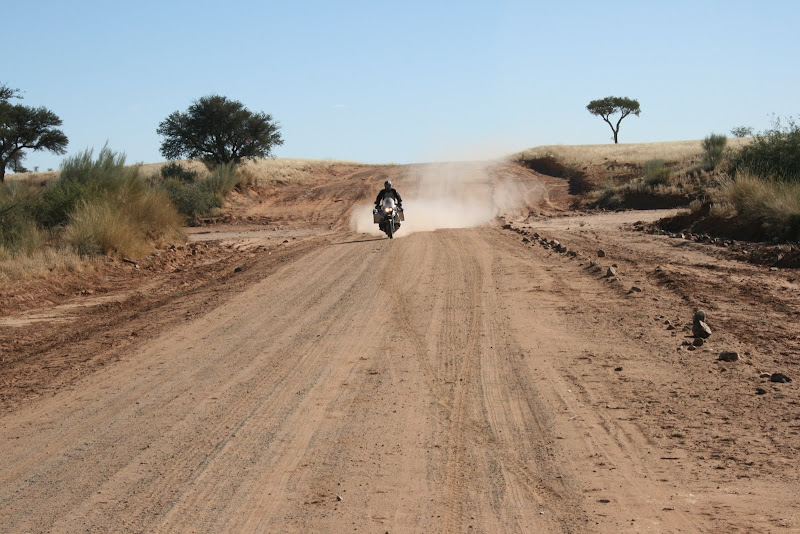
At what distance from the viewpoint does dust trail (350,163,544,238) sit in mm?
29467

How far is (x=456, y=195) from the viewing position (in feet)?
128

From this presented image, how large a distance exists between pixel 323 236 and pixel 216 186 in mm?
16134

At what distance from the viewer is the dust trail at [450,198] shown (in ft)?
96.7

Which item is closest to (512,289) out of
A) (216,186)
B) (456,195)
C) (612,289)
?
(612,289)

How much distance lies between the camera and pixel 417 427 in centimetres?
695

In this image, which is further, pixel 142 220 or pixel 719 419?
pixel 142 220

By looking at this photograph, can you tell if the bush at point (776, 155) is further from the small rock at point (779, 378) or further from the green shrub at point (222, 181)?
the green shrub at point (222, 181)

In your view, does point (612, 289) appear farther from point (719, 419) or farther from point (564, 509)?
point (564, 509)

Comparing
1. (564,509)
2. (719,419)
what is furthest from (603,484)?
(719,419)

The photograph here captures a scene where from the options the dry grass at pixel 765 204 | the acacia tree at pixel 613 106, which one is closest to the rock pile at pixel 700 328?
the dry grass at pixel 765 204

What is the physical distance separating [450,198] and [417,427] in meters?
31.3

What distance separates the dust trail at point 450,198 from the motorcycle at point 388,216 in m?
0.53

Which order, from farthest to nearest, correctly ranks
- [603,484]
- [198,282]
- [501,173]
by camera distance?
[501,173] → [198,282] → [603,484]

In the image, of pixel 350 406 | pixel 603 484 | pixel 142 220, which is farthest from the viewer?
pixel 142 220
